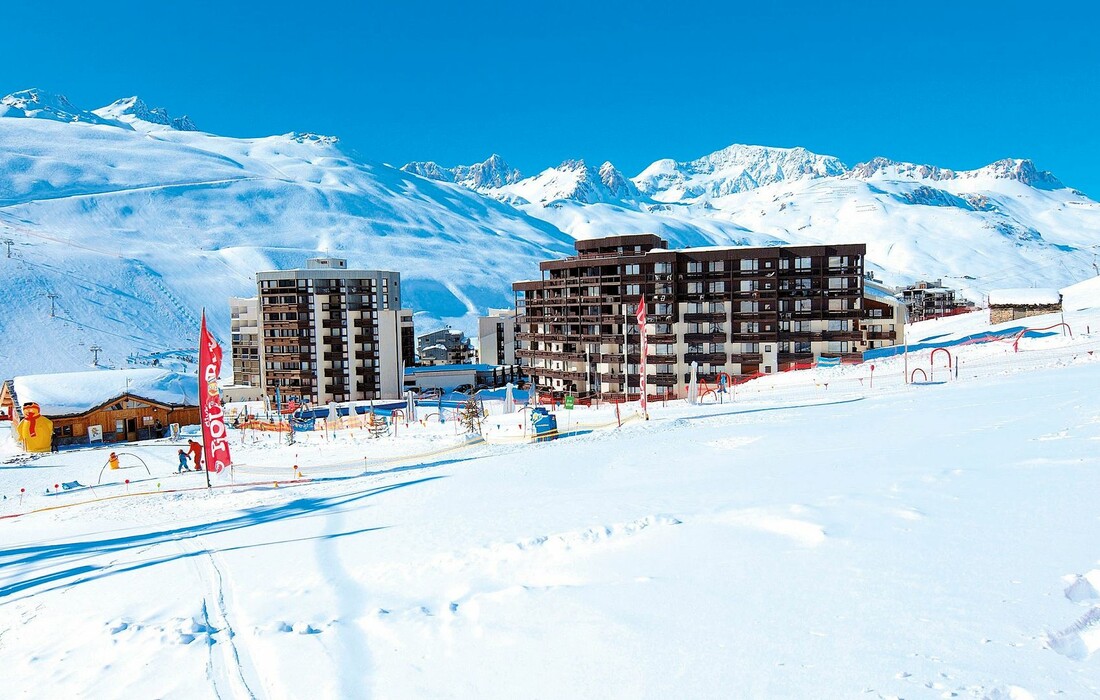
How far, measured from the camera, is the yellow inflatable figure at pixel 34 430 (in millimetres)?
41875

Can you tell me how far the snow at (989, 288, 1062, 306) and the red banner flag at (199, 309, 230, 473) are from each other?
58.6m

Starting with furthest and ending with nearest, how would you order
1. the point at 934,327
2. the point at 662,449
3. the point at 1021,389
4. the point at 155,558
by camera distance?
the point at 934,327, the point at 1021,389, the point at 662,449, the point at 155,558

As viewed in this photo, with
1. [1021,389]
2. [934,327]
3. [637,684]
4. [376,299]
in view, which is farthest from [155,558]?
[934,327]

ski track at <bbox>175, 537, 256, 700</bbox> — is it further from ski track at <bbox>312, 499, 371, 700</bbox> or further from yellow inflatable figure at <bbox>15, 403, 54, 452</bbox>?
yellow inflatable figure at <bbox>15, 403, 54, 452</bbox>

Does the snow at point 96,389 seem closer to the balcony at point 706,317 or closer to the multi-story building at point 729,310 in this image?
the multi-story building at point 729,310

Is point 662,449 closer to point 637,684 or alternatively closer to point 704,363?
point 637,684

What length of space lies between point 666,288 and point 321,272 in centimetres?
3455

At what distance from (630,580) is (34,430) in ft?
153

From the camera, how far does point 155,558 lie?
1334cm

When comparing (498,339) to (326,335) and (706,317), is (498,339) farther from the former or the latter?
(706,317)

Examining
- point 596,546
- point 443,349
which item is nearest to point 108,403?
point 596,546

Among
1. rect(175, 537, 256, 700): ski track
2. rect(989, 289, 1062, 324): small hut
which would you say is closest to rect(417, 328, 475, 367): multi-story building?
rect(989, 289, 1062, 324): small hut

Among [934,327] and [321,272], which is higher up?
[321,272]

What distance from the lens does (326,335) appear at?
69188mm
